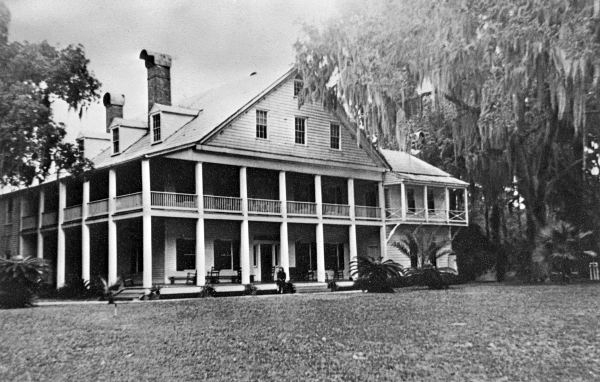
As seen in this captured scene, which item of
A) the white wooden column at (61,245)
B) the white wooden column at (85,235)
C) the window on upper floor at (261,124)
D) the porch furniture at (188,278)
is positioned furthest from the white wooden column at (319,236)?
the white wooden column at (61,245)

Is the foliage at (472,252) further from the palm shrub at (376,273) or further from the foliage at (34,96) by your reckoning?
the foliage at (34,96)

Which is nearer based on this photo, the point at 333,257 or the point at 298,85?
the point at 298,85

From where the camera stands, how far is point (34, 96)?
10.6 metres

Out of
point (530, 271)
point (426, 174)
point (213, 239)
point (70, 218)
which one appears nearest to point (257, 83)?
point (213, 239)

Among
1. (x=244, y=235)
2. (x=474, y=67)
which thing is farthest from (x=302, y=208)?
(x=474, y=67)

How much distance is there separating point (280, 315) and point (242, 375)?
18.8 ft

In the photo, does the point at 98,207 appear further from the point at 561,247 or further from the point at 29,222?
the point at 561,247

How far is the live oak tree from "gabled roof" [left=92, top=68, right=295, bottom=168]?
1735 mm

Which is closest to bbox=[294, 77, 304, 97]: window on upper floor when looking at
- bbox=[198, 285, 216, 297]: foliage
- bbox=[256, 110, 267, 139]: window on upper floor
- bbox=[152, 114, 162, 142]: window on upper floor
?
bbox=[256, 110, 267, 139]: window on upper floor

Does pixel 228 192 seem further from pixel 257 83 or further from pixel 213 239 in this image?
pixel 257 83

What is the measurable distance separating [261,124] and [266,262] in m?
5.83

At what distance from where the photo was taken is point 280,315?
1260cm

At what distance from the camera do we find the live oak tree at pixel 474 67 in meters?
14.5

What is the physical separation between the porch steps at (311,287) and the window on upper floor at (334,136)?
622cm
